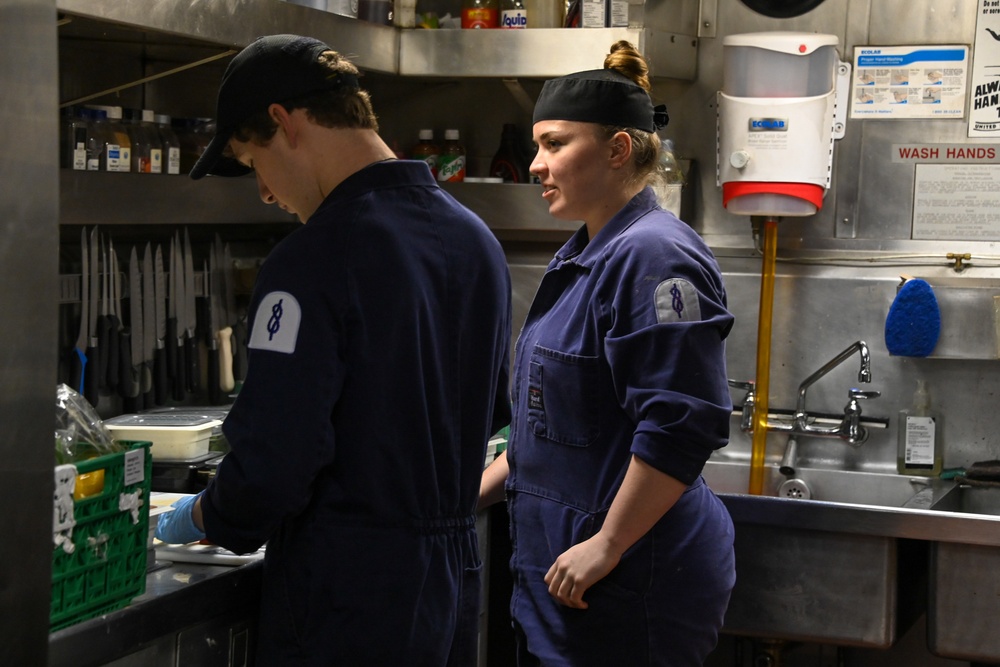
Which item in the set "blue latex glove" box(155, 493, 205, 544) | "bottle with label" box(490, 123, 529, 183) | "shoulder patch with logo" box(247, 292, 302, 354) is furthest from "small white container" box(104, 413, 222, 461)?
"bottle with label" box(490, 123, 529, 183)

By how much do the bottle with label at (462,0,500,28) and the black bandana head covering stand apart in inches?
37.6

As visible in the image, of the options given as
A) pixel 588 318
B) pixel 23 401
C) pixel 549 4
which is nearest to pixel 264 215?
pixel 549 4

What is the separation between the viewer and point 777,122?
9.06ft

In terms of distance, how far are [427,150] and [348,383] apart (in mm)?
1734

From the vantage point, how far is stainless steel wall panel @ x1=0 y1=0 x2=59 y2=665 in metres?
1.14

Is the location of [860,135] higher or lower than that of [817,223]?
higher

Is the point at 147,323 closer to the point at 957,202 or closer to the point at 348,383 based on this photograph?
the point at 348,383

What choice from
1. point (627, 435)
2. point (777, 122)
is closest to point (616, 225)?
point (627, 435)

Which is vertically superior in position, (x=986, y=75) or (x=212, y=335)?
Result: (x=986, y=75)

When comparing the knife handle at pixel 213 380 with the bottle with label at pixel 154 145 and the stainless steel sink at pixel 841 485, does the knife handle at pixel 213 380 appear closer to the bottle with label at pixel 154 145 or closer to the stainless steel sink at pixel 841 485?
the bottle with label at pixel 154 145

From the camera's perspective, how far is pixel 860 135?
297 centimetres

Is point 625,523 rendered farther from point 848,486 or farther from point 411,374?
point 848,486

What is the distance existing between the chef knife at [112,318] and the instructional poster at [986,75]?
2005mm

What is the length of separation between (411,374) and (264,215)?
150 cm
